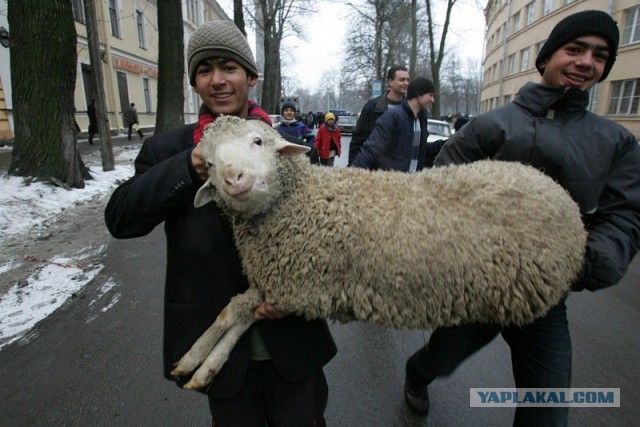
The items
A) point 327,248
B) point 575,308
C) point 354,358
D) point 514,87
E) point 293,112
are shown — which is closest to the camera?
point 327,248

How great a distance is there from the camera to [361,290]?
136cm

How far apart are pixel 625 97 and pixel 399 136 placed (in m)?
22.6

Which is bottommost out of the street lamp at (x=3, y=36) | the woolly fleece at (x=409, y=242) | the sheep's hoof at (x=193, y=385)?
the sheep's hoof at (x=193, y=385)

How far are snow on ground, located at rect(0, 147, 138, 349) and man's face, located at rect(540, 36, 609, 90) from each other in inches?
164

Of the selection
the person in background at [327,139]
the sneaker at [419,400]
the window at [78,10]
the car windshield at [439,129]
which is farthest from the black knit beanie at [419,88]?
the window at [78,10]

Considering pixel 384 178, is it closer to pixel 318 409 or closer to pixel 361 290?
pixel 361 290

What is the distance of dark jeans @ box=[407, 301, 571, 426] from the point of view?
1.68 meters

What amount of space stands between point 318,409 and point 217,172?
47.0 inches

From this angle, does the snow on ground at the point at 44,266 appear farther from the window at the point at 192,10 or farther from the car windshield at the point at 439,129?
the window at the point at 192,10

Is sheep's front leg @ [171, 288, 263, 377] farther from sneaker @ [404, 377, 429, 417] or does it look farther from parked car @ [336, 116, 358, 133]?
parked car @ [336, 116, 358, 133]

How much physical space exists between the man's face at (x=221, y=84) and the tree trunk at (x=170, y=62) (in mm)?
9170

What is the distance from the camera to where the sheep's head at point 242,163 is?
125 cm

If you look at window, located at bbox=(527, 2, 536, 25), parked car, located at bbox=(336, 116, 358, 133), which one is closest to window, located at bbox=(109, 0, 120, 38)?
parked car, located at bbox=(336, 116, 358, 133)

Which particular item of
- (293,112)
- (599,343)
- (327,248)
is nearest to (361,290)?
(327,248)
